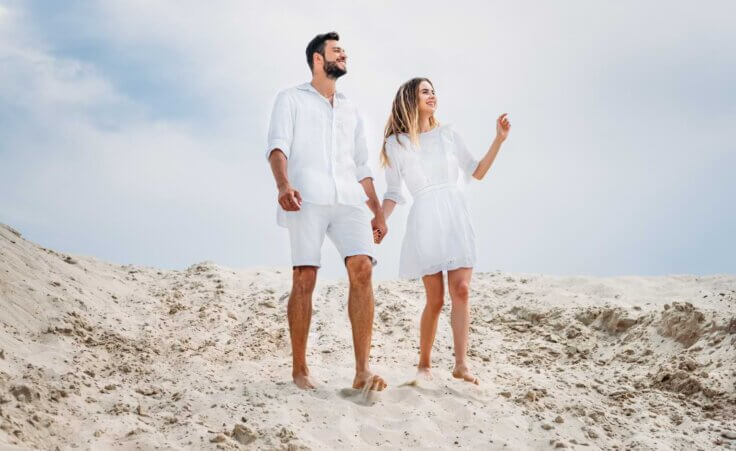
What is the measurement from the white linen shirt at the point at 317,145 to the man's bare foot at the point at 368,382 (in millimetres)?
1125

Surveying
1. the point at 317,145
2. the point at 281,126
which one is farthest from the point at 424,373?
the point at 281,126

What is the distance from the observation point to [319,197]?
470 cm

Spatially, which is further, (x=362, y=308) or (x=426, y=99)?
(x=426, y=99)

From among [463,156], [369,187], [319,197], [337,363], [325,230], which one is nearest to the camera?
[319,197]

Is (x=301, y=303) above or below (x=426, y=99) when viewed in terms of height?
below

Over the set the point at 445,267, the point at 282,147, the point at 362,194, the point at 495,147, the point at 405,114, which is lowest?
the point at 445,267

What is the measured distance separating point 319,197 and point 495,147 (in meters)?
1.42

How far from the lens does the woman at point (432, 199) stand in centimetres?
505

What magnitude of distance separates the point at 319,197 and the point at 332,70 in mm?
914

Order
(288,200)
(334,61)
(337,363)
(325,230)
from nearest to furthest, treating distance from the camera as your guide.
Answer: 1. (288,200)
2. (325,230)
3. (334,61)
4. (337,363)

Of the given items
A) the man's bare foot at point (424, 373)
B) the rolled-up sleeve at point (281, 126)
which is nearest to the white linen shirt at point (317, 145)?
the rolled-up sleeve at point (281, 126)

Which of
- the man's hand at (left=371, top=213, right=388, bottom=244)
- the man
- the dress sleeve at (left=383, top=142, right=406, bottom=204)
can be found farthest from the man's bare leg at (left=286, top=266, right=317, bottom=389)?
the dress sleeve at (left=383, top=142, right=406, bottom=204)

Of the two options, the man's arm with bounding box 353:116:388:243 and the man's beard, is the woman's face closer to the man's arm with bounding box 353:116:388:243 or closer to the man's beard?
the man's arm with bounding box 353:116:388:243

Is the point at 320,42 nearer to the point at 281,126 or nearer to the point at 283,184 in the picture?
the point at 281,126
